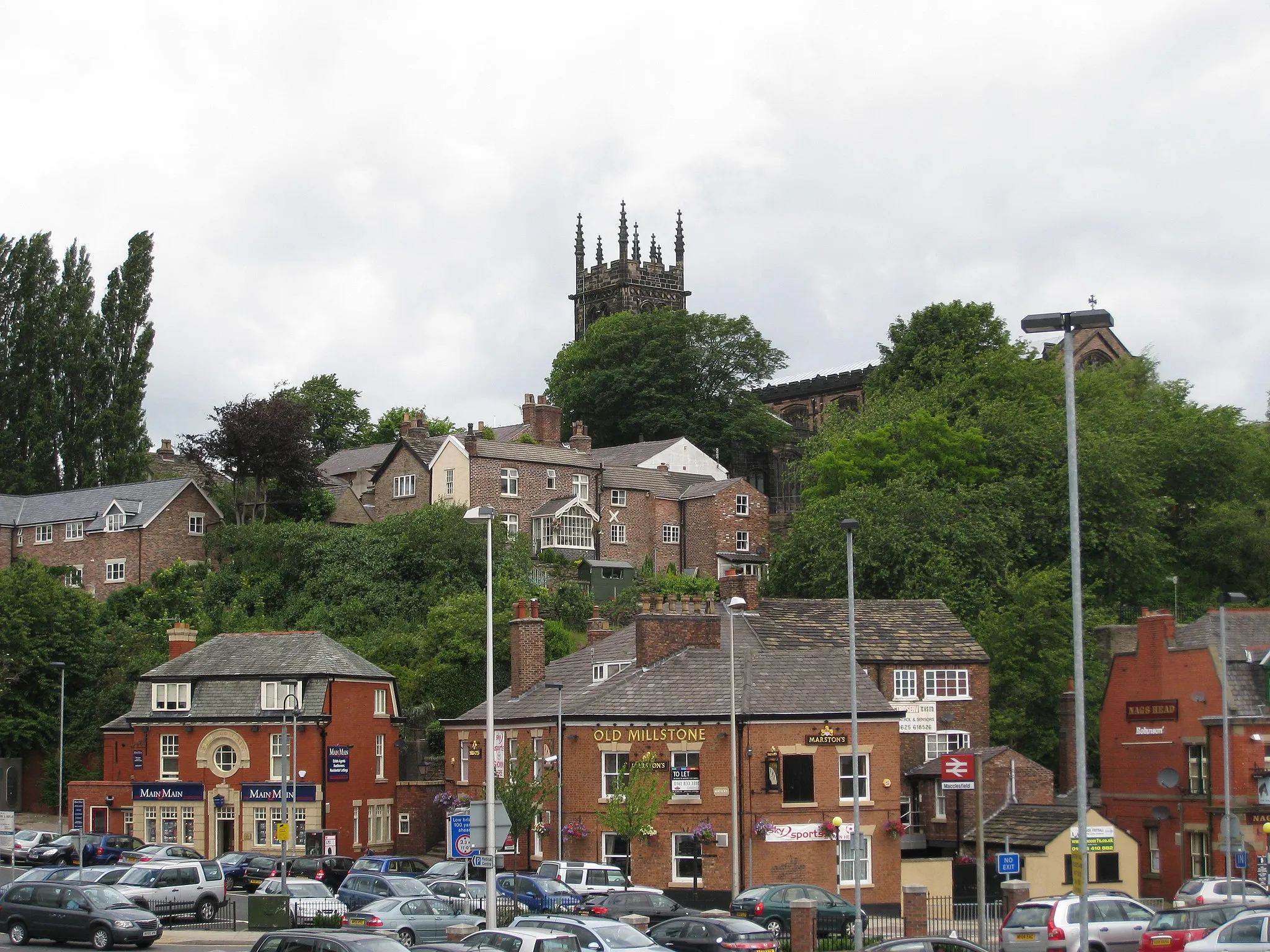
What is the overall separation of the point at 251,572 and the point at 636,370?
1757 inches

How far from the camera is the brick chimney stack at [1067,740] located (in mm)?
57469

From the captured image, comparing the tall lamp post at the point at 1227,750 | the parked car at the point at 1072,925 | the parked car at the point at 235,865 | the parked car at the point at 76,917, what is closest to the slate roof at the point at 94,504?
the parked car at the point at 235,865

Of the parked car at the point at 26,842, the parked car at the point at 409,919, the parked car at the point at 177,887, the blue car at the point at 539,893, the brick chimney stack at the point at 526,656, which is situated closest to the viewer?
the parked car at the point at 409,919

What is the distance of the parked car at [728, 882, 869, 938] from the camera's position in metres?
38.5

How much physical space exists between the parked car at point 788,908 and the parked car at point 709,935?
4202 mm

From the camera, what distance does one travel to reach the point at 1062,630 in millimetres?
65125

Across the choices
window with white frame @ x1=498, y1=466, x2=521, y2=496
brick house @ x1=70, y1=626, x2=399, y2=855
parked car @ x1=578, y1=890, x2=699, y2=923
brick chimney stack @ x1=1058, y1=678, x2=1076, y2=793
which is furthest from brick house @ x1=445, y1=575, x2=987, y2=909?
window with white frame @ x1=498, y1=466, x2=521, y2=496

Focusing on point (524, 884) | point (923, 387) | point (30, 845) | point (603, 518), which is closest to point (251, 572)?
point (603, 518)

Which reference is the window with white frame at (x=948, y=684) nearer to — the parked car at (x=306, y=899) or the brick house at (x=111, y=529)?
the parked car at (x=306, y=899)

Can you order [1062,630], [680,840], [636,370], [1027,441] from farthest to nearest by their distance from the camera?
[636,370] < [1027,441] < [1062,630] < [680,840]

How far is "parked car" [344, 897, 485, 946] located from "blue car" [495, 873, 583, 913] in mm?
2225

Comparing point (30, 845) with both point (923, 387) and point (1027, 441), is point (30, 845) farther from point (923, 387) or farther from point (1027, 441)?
point (923, 387)

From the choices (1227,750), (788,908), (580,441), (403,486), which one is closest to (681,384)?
(580,441)

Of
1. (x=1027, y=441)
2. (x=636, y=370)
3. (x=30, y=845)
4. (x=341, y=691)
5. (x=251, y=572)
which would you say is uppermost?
(x=636, y=370)
